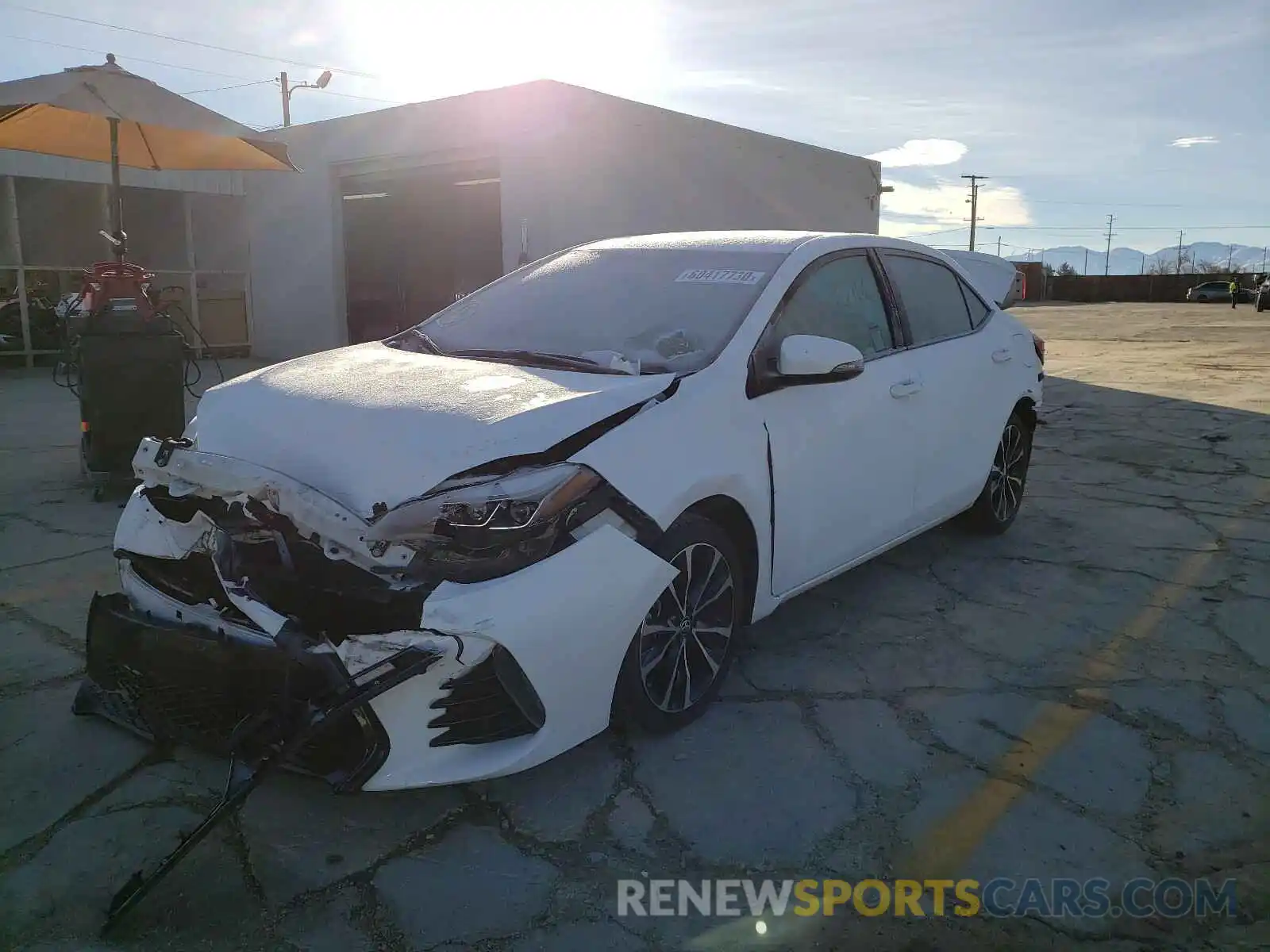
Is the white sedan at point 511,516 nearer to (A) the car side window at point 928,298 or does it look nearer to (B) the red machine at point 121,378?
(A) the car side window at point 928,298

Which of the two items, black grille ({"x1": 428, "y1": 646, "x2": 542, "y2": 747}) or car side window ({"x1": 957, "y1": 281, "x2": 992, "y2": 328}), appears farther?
car side window ({"x1": 957, "y1": 281, "x2": 992, "y2": 328})

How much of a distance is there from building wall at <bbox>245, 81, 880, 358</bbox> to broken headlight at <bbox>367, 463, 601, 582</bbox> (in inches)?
380

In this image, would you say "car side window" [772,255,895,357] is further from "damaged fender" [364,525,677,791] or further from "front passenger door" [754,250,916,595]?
"damaged fender" [364,525,677,791]

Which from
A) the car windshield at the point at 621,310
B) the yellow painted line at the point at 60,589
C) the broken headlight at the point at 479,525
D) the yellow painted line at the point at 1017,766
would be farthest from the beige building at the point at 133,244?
the yellow painted line at the point at 1017,766

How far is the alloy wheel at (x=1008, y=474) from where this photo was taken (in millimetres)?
4973

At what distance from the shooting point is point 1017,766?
9.59ft

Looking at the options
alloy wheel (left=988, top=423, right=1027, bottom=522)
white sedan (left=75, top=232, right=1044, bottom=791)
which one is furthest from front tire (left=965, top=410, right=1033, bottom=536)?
white sedan (left=75, top=232, right=1044, bottom=791)

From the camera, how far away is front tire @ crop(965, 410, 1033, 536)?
497 cm

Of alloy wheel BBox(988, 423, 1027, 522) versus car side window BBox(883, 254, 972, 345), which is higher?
car side window BBox(883, 254, 972, 345)

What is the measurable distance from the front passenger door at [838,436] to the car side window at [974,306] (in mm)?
913

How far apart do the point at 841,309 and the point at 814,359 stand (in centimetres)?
68

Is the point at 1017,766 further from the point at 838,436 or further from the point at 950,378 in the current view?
the point at 950,378

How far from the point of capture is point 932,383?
4109 millimetres

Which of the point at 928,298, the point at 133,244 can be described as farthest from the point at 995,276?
the point at 133,244
